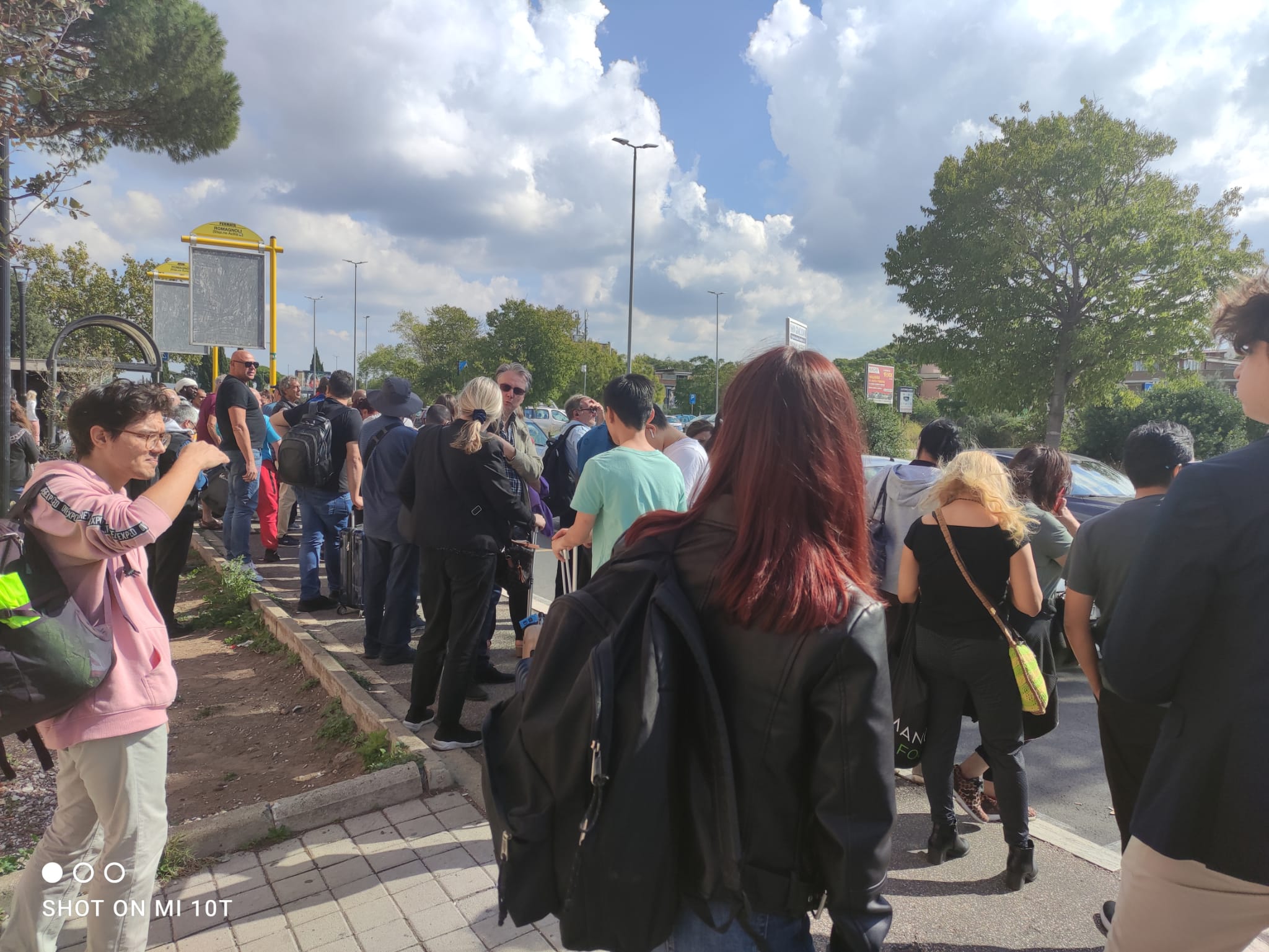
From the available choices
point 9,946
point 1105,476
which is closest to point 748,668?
point 9,946

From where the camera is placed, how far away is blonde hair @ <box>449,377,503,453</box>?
13.3ft

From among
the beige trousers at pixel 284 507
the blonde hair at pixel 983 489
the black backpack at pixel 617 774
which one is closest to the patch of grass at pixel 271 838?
the black backpack at pixel 617 774

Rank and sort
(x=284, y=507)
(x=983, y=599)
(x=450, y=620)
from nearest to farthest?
(x=983, y=599) < (x=450, y=620) < (x=284, y=507)

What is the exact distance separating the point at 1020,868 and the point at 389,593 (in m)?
4.09

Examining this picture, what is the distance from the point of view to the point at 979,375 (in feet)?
81.8

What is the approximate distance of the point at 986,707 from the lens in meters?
3.15

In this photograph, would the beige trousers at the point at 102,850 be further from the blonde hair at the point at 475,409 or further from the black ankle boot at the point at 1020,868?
the black ankle boot at the point at 1020,868

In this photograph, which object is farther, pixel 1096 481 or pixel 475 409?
pixel 1096 481

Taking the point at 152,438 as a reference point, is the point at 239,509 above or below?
below

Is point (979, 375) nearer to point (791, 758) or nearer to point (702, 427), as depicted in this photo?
point (702, 427)

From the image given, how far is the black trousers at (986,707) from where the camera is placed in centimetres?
312

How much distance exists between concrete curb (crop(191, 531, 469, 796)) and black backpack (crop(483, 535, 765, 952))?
2.55 m

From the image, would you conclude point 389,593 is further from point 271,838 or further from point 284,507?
point 284,507

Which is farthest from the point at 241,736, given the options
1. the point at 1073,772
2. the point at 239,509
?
the point at 1073,772
